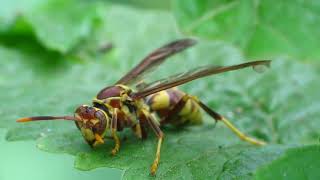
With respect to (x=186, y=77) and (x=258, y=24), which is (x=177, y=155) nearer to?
(x=186, y=77)

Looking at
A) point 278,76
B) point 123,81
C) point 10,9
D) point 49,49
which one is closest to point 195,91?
point 278,76

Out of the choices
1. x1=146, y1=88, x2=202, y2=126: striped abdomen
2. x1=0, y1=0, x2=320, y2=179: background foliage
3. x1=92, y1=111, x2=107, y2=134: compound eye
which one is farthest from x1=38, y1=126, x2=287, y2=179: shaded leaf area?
→ x1=146, y1=88, x2=202, y2=126: striped abdomen

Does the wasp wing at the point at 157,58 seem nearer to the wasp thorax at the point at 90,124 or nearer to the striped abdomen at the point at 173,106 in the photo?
the striped abdomen at the point at 173,106

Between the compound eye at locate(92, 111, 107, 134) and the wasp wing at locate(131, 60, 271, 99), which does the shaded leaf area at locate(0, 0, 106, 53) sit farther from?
the compound eye at locate(92, 111, 107, 134)

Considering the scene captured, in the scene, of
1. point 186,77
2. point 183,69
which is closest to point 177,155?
point 186,77

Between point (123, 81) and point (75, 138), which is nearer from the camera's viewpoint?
point (75, 138)

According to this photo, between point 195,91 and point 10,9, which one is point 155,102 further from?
point 10,9
